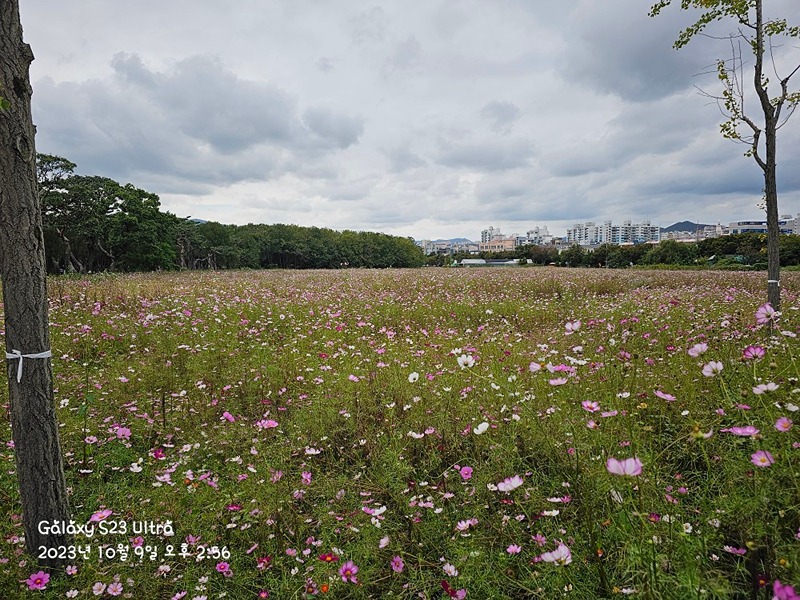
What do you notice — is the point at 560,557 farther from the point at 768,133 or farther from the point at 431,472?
the point at 768,133

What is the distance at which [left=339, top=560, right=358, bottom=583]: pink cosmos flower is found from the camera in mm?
1929

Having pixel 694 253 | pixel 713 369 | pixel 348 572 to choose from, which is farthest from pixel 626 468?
pixel 694 253

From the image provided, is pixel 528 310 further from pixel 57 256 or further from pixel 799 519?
pixel 57 256

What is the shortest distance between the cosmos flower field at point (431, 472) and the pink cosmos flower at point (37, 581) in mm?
13

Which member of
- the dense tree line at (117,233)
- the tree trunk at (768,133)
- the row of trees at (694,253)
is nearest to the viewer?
the tree trunk at (768,133)

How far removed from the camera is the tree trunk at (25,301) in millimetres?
1965

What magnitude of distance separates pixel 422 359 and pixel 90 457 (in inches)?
134

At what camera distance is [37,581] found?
6.75 feet

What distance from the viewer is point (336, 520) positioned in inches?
98.2

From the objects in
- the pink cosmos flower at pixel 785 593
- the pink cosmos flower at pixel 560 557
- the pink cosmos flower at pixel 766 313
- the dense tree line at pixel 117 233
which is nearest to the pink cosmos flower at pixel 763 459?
the pink cosmos flower at pixel 785 593

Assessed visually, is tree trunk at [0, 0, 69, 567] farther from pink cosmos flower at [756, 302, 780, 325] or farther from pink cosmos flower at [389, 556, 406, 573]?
pink cosmos flower at [756, 302, 780, 325]

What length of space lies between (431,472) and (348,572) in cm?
114

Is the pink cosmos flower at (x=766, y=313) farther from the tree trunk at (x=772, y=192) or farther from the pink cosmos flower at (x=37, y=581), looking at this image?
the pink cosmos flower at (x=37, y=581)

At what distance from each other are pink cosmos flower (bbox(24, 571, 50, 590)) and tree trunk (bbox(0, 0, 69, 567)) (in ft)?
0.43
